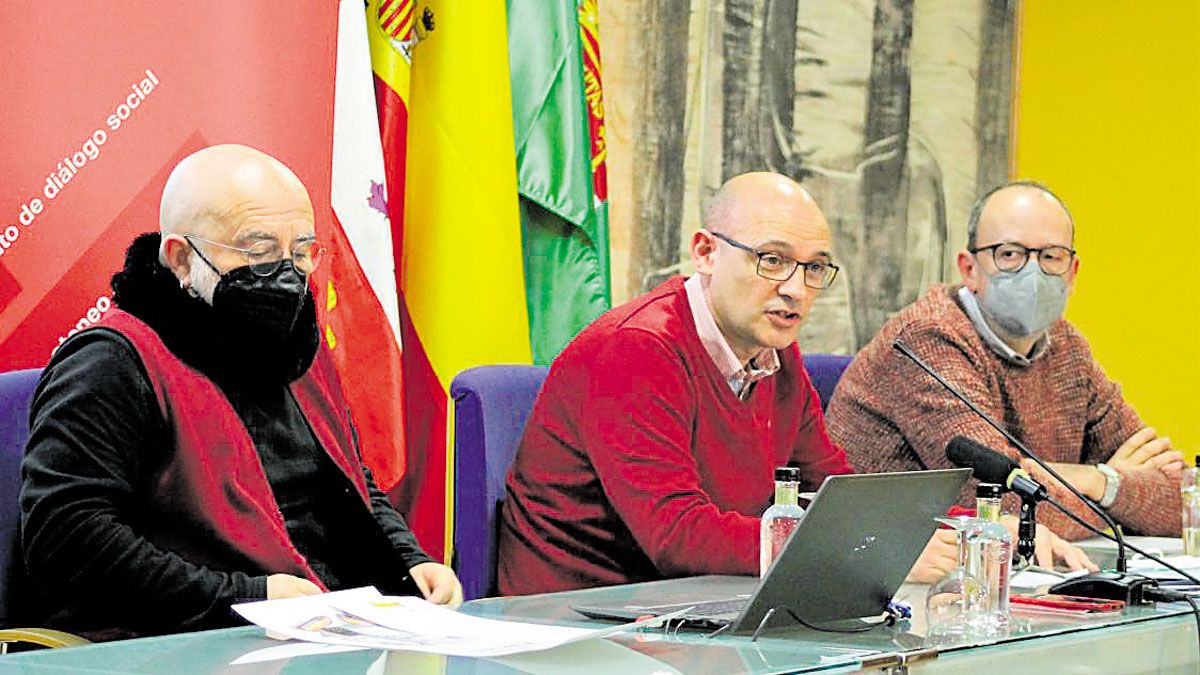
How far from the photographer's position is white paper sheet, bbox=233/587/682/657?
164 centimetres

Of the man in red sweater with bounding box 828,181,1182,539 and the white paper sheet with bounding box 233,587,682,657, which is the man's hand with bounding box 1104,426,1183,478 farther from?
the white paper sheet with bounding box 233,587,682,657

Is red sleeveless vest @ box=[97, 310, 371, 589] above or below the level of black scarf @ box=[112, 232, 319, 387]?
below

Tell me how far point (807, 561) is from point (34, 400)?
1.08 m

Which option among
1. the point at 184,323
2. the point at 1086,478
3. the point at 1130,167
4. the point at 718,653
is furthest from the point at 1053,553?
the point at 1130,167

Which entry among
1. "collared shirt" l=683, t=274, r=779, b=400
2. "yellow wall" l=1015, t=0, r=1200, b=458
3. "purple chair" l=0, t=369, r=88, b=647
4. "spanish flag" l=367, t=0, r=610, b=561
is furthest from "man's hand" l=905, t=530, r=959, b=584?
"yellow wall" l=1015, t=0, r=1200, b=458

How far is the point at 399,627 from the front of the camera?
1.75 metres

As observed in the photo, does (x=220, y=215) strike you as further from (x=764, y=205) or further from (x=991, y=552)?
(x=991, y=552)

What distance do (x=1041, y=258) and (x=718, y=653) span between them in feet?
6.38

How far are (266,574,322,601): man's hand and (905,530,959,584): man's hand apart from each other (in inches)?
32.6

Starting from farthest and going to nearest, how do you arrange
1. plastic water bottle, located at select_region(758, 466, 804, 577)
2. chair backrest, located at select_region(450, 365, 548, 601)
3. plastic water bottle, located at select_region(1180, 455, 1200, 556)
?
plastic water bottle, located at select_region(1180, 455, 1200, 556), chair backrest, located at select_region(450, 365, 548, 601), plastic water bottle, located at select_region(758, 466, 804, 577)

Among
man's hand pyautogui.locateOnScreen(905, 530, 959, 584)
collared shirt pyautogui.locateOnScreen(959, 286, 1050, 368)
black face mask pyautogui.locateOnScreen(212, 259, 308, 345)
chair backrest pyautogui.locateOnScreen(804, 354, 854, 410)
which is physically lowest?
man's hand pyautogui.locateOnScreen(905, 530, 959, 584)

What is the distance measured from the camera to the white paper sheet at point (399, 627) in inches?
64.7

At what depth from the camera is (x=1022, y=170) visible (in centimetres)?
528

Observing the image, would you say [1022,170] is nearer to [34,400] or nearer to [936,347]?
[936,347]
